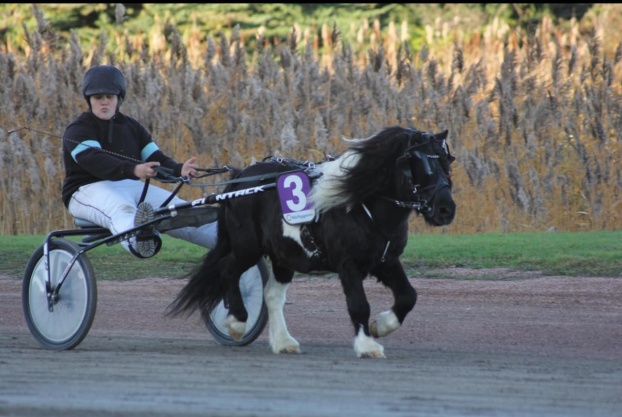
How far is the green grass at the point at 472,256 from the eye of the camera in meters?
10.7

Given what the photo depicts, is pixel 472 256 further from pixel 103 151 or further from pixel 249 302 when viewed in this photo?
pixel 103 151

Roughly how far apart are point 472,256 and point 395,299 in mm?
4591

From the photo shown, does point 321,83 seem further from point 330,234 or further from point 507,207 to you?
point 330,234

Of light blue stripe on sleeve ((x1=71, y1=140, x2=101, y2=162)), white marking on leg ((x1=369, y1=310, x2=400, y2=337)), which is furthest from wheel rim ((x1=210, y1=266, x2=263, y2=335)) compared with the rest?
light blue stripe on sleeve ((x1=71, y1=140, x2=101, y2=162))

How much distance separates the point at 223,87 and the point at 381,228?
8.89 meters

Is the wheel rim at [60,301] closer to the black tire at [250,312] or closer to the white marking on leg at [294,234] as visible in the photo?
the black tire at [250,312]

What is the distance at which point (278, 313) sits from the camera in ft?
23.3

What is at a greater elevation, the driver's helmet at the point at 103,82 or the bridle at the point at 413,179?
the driver's helmet at the point at 103,82

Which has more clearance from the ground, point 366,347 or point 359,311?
point 359,311

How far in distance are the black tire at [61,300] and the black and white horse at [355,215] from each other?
2.97ft

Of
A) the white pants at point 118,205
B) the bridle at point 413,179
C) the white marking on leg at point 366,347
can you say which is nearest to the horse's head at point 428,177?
the bridle at point 413,179

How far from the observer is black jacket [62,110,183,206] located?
7.28 meters

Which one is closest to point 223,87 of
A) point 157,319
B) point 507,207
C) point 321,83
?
point 321,83

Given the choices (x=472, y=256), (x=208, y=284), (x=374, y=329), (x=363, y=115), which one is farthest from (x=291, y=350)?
(x=363, y=115)
